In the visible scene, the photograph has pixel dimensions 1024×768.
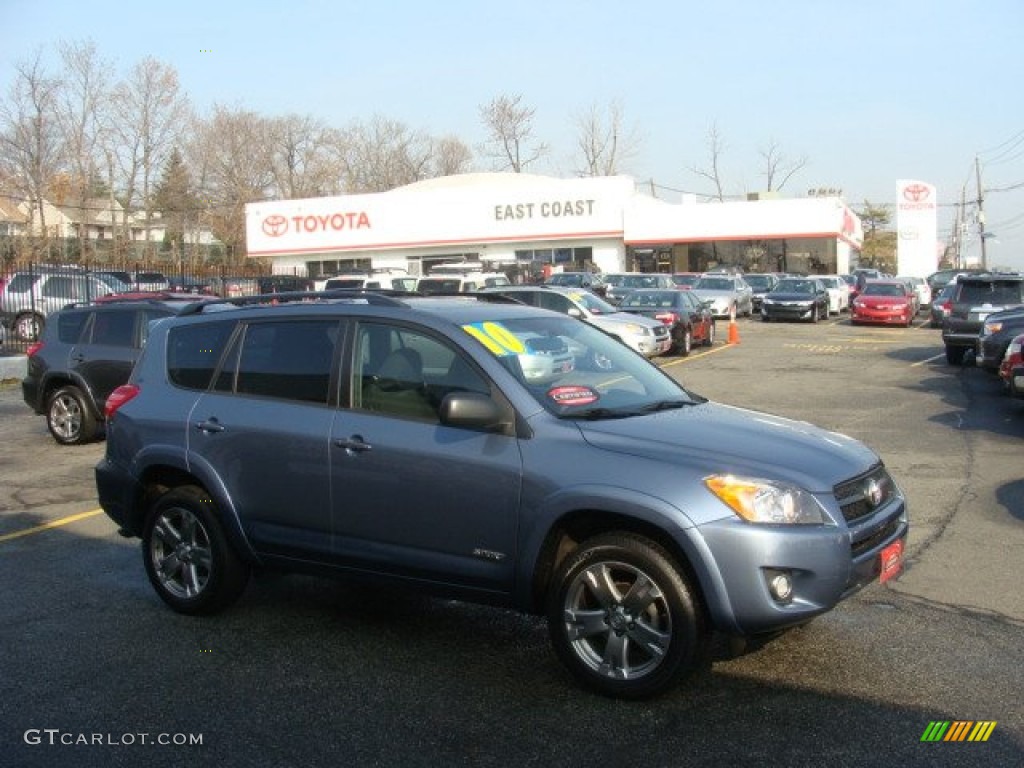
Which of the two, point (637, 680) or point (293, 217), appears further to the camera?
point (293, 217)

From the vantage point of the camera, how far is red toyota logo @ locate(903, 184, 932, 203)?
6147cm

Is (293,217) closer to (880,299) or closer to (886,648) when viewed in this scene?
(880,299)

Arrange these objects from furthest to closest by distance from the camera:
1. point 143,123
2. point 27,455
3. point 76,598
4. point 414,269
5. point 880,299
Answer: point 143,123, point 414,269, point 880,299, point 27,455, point 76,598

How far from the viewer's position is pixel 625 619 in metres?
4.57

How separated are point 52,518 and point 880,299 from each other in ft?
94.2

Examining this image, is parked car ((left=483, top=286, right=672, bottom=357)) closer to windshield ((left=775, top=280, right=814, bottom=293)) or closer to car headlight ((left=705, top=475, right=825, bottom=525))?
windshield ((left=775, top=280, right=814, bottom=293))

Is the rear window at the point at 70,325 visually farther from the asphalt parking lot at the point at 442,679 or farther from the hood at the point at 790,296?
the hood at the point at 790,296

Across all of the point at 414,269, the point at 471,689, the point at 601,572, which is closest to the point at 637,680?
the point at 601,572

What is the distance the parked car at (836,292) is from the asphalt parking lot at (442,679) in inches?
1268

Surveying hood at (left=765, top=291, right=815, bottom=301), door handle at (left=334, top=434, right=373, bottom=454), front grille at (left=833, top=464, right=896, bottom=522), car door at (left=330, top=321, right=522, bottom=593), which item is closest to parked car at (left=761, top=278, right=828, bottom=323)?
hood at (left=765, top=291, right=815, bottom=301)

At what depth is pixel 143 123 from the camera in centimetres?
6075

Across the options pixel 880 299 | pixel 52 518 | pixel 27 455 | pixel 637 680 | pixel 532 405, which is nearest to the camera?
pixel 637 680

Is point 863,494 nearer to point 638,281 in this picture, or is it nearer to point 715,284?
point 638,281

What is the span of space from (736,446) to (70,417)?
1018 centimetres
